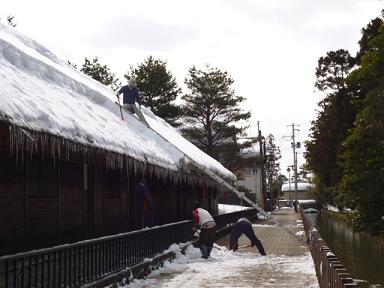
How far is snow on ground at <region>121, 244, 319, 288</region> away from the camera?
38.9 ft

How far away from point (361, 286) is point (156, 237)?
6.17 meters

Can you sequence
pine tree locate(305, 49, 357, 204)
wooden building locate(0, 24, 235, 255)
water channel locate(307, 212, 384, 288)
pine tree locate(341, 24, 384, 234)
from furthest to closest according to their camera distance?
pine tree locate(305, 49, 357, 204) < pine tree locate(341, 24, 384, 234) < water channel locate(307, 212, 384, 288) < wooden building locate(0, 24, 235, 255)

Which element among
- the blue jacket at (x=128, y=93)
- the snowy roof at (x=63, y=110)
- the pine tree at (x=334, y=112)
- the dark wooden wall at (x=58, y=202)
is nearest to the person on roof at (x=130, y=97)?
the blue jacket at (x=128, y=93)

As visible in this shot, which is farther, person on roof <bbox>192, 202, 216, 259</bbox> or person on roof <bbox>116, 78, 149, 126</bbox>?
person on roof <bbox>116, 78, 149, 126</bbox>

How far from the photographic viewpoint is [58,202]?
38.8 feet

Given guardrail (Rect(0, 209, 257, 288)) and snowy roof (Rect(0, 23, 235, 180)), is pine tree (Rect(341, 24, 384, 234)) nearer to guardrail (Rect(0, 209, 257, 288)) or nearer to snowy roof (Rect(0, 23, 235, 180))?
snowy roof (Rect(0, 23, 235, 180))

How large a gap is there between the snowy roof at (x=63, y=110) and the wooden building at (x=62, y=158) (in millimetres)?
22

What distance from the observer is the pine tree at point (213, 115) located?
51719mm

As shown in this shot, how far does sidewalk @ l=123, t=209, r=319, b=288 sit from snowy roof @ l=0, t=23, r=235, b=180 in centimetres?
274

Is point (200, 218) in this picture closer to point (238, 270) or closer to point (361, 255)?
point (238, 270)

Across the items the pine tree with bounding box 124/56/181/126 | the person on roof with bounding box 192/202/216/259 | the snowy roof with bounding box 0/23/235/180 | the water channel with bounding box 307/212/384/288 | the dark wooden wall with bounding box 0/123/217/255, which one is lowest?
the water channel with bounding box 307/212/384/288

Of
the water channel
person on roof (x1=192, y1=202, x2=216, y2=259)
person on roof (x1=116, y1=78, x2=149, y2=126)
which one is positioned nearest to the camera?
person on roof (x1=192, y1=202, x2=216, y2=259)

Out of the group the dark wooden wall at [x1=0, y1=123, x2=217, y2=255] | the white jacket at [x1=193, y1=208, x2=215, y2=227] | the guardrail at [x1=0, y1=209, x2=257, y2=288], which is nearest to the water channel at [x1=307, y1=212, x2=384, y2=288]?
the white jacket at [x1=193, y1=208, x2=215, y2=227]

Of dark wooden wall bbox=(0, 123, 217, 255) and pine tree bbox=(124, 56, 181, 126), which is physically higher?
pine tree bbox=(124, 56, 181, 126)
